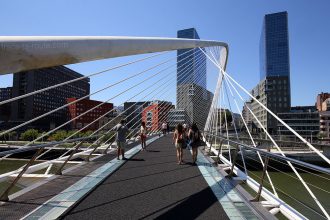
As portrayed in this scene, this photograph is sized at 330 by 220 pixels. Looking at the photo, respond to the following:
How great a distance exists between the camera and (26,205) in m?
4.44

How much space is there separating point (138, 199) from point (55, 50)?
253 cm

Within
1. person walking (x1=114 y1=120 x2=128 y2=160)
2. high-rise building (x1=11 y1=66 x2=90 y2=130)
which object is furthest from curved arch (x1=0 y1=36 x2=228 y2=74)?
person walking (x1=114 y1=120 x2=128 y2=160)

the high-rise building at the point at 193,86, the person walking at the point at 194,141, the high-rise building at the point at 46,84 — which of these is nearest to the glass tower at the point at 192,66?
the high-rise building at the point at 193,86

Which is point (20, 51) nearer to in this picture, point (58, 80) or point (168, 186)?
point (168, 186)

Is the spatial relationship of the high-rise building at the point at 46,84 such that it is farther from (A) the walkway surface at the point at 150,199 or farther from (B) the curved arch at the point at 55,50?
(A) the walkway surface at the point at 150,199

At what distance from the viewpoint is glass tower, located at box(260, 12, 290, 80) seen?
16888cm

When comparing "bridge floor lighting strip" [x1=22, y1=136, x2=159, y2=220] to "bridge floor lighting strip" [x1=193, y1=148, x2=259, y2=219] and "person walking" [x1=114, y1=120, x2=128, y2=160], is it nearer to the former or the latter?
"bridge floor lighting strip" [x1=193, y1=148, x2=259, y2=219]

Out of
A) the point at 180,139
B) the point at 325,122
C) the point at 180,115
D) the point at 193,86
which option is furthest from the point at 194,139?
the point at 325,122

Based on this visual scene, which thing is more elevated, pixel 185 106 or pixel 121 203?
pixel 185 106

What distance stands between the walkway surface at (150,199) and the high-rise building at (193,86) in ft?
37.2

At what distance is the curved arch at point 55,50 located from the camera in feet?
9.20

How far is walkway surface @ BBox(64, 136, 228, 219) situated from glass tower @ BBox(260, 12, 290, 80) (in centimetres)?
17141

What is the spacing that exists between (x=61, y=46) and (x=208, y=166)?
6021 millimetres

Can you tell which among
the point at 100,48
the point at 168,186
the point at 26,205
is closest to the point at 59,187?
the point at 26,205
